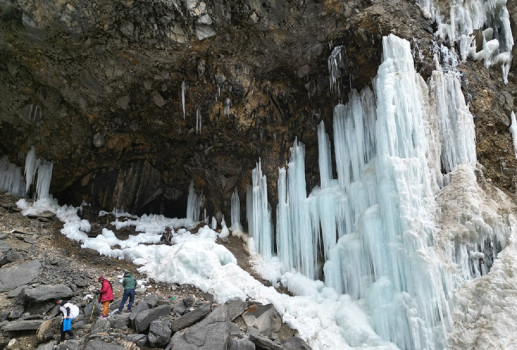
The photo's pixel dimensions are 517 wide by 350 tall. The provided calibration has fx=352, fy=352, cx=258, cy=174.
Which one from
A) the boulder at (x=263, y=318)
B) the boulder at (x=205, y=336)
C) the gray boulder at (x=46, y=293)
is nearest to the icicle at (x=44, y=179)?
the gray boulder at (x=46, y=293)

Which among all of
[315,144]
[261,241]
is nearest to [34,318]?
[261,241]

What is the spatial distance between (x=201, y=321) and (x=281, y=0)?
10.2 m

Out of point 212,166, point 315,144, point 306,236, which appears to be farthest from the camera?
point 212,166

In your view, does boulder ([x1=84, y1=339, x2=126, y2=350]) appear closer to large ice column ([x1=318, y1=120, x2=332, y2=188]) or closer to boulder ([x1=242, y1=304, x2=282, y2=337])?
boulder ([x1=242, y1=304, x2=282, y2=337])

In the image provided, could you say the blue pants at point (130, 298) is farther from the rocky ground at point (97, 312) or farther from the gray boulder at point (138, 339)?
the gray boulder at point (138, 339)

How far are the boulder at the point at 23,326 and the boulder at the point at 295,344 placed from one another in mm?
5877

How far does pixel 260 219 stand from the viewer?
14.3m

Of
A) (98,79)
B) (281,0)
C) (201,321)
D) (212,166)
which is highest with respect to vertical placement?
(281,0)

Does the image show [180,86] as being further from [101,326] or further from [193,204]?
[101,326]

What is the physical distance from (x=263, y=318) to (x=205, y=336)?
2.03 meters

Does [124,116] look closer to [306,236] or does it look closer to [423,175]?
[306,236]

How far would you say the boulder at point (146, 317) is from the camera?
316 inches

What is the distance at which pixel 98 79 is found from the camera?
1308 centimetres

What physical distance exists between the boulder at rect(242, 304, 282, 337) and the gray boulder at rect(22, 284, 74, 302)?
4.90 metres
